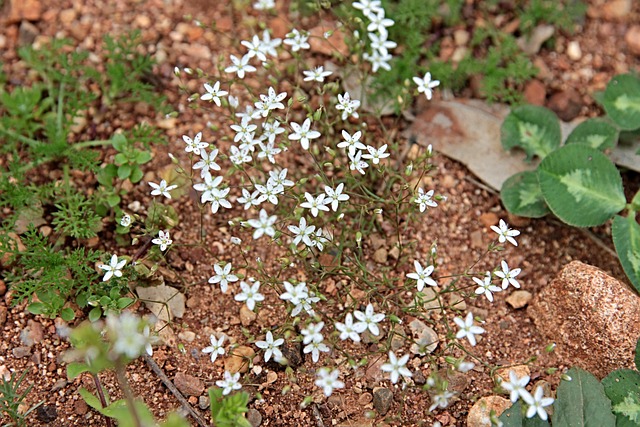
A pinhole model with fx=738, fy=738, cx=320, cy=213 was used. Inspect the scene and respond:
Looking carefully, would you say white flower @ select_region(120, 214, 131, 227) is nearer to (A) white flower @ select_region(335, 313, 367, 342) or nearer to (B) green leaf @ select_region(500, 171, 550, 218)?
(A) white flower @ select_region(335, 313, 367, 342)

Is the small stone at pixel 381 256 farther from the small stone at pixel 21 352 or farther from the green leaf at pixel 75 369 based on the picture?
the small stone at pixel 21 352

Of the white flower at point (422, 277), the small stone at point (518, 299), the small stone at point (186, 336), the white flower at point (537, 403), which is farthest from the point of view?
the small stone at point (518, 299)

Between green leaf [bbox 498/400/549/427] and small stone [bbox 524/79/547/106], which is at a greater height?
small stone [bbox 524/79/547/106]

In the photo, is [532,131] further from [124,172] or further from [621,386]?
[124,172]

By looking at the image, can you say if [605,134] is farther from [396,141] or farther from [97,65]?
[97,65]

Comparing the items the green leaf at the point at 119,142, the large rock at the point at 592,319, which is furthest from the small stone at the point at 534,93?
the green leaf at the point at 119,142

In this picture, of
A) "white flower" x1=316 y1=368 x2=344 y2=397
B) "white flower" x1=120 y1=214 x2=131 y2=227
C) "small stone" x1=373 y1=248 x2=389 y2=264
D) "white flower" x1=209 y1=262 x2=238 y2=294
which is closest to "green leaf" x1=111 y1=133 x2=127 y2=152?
"white flower" x1=120 y1=214 x2=131 y2=227
